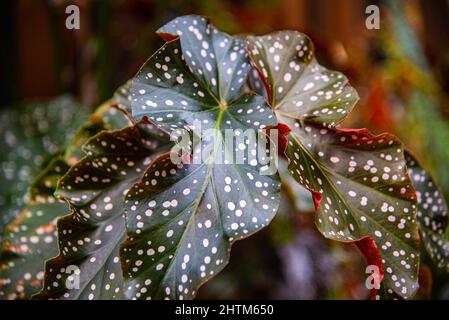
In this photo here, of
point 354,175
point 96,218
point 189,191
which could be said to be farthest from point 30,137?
point 354,175

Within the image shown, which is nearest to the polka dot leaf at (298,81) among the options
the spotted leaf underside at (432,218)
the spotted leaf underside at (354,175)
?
the spotted leaf underside at (354,175)

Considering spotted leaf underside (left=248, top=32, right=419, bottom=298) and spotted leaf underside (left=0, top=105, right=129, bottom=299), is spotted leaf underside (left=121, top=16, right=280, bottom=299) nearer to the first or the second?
spotted leaf underside (left=248, top=32, right=419, bottom=298)

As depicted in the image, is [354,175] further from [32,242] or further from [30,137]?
[30,137]

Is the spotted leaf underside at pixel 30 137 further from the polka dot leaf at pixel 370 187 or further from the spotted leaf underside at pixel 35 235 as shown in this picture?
the polka dot leaf at pixel 370 187

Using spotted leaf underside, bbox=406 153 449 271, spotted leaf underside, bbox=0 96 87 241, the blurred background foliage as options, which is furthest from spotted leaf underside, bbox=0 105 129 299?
spotted leaf underside, bbox=406 153 449 271
